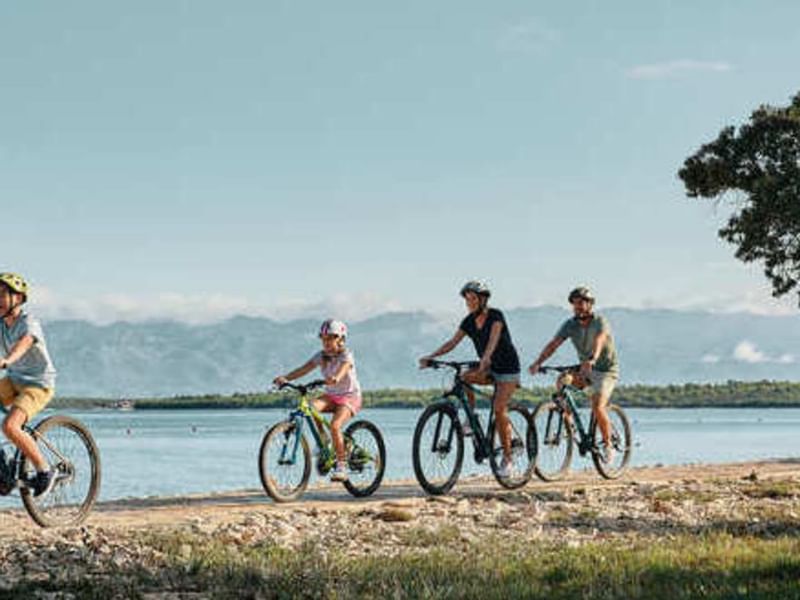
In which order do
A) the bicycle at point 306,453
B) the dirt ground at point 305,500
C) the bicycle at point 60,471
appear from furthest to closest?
1. the bicycle at point 306,453
2. the dirt ground at point 305,500
3. the bicycle at point 60,471

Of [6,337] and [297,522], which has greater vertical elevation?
[6,337]

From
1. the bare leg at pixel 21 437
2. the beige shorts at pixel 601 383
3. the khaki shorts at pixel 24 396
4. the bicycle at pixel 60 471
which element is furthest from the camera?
the beige shorts at pixel 601 383

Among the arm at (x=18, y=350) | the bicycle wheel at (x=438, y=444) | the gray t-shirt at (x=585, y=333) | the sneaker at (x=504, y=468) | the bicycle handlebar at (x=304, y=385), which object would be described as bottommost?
the sneaker at (x=504, y=468)

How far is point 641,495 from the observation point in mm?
19859

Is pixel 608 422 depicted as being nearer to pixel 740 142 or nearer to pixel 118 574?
pixel 740 142

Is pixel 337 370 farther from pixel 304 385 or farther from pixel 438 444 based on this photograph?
pixel 438 444

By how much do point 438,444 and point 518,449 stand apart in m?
1.60

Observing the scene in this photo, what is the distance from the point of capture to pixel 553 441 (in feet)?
72.4

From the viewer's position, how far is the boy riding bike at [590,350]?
849 inches

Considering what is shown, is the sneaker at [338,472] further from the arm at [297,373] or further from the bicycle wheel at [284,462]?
the arm at [297,373]

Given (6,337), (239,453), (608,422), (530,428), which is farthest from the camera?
(239,453)

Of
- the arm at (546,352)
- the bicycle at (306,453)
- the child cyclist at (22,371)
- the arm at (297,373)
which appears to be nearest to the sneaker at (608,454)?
the arm at (546,352)

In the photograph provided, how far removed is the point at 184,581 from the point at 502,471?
7.96 m

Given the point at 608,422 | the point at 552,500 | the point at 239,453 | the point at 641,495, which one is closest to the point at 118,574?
the point at 552,500
